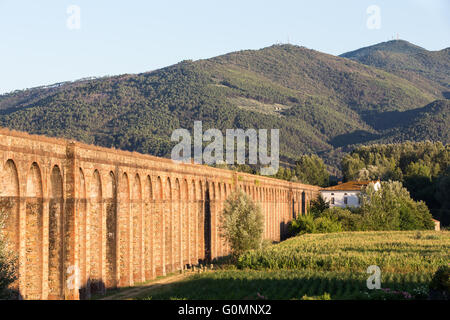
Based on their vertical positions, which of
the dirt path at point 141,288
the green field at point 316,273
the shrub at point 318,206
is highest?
the shrub at point 318,206

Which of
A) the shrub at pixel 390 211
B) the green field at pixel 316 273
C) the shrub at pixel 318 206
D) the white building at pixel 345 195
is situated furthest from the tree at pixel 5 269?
the white building at pixel 345 195

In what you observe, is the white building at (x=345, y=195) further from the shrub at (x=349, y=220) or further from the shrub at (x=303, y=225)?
the shrub at (x=303, y=225)

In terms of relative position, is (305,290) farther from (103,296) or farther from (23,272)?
(23,272)

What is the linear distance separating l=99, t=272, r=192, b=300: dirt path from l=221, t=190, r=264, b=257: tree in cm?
866

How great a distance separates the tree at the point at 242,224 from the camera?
5416 cm

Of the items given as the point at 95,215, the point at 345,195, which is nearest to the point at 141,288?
the point at 95,215

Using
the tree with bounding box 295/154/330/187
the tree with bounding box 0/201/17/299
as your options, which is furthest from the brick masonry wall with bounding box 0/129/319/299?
the tree with bounding box 295/154/330/187

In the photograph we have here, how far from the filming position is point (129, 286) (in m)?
38.4

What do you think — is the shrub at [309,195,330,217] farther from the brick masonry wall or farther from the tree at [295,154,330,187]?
the brick masonry wall

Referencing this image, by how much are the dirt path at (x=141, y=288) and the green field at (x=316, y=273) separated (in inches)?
33.4

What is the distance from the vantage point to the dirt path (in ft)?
111
